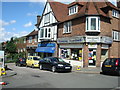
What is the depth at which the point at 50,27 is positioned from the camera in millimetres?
27172

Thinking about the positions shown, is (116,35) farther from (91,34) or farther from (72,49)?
(72,49)

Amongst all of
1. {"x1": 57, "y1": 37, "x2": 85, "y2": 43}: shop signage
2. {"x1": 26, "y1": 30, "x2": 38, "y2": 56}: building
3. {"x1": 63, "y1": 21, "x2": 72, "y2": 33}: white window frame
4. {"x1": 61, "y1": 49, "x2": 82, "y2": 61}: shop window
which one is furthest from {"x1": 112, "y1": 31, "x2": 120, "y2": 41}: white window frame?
{"x1": 26, "y1": 30, "x2": 38, "y2": 56}: building

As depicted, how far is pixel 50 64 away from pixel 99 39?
24.5 feet

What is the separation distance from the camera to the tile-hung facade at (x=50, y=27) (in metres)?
26.0

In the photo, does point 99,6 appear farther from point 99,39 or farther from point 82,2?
point 99,39

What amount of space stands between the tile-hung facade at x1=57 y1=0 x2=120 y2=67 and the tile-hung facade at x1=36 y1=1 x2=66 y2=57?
1.78 m

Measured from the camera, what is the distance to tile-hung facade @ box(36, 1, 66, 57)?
26000 mm

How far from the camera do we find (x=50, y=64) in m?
15.9

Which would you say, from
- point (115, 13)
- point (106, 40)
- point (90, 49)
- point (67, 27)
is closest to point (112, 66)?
point (90, 49)

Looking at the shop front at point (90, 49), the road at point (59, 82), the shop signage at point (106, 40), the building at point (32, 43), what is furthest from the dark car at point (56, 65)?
the building at point (32, 43)

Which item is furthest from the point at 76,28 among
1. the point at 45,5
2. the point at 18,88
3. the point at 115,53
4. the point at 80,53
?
the point at 18,88

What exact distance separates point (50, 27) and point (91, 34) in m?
9.48

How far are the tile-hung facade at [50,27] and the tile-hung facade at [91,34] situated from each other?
5.85ft

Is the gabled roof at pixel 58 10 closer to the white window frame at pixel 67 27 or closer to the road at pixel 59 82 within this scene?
the white window frame at pixel 67 27
